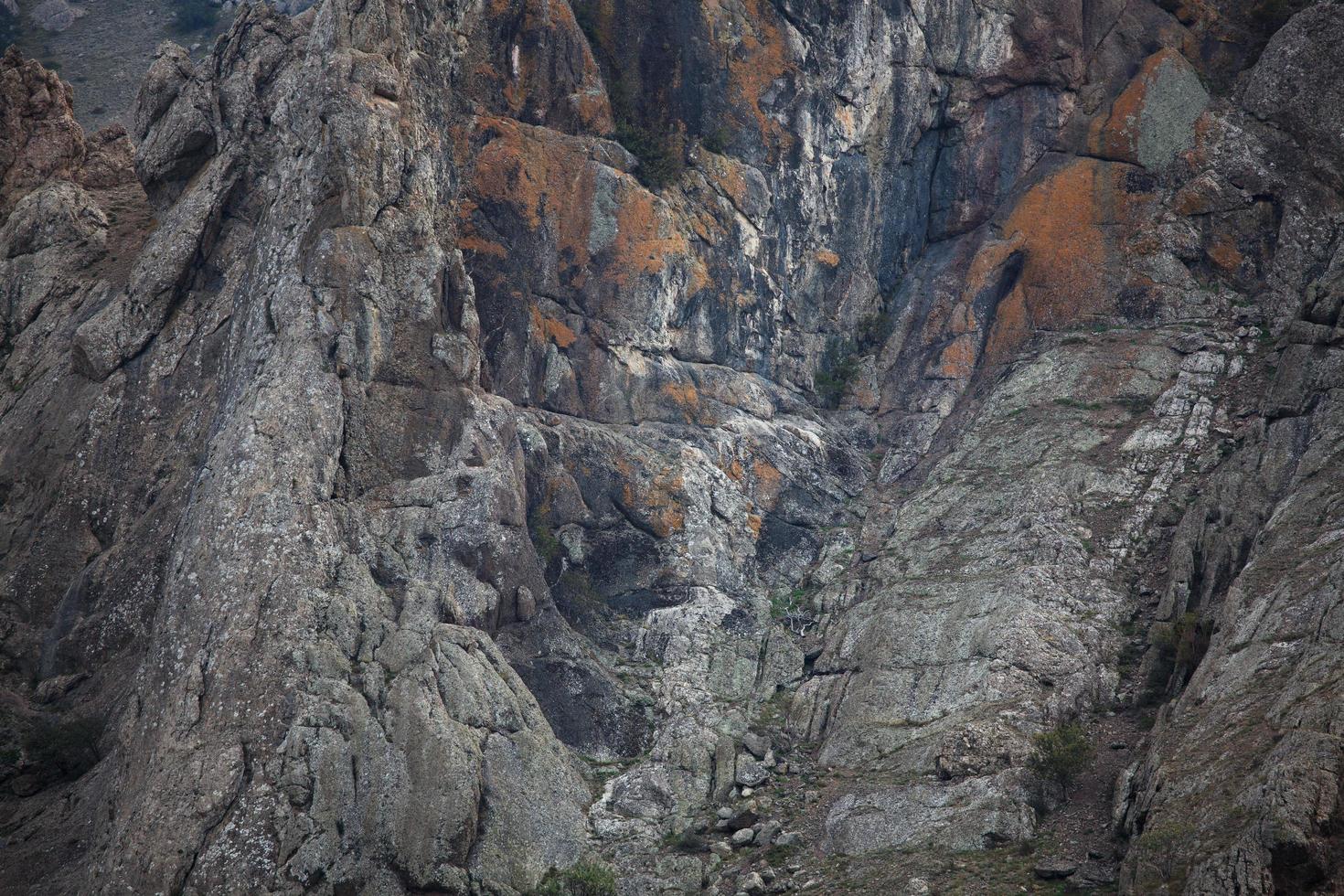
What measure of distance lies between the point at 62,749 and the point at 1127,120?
42.8 meters

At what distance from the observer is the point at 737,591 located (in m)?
40.9

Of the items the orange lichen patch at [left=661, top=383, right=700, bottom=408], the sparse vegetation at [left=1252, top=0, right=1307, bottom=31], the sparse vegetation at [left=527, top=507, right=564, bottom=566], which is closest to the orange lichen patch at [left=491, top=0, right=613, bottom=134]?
the orange lichen patch at [left=661, top=383, right=700, bottom=408]

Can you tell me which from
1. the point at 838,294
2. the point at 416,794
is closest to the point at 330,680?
the point at 416,794

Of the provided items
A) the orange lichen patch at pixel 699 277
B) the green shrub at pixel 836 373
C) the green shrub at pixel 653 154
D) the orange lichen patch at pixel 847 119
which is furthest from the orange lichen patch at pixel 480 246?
the orange lichen patch at pixel 847 119

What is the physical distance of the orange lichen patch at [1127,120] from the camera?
46.2 meters

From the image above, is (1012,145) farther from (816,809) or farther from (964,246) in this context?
(816,809)

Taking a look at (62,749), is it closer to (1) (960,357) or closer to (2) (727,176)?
(2) (727,176)

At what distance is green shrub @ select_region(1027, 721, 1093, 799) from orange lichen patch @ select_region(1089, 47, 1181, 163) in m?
25.9

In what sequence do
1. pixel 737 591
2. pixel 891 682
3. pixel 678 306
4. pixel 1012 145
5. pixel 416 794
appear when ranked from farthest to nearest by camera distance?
pixel 1012 145 < pixel 678 306 < pixel 737 591 < pixel 891 682 < pixel 416 794

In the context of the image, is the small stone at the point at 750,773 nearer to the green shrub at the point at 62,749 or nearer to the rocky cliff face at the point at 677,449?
the rocky cliff face at the point at 677,449

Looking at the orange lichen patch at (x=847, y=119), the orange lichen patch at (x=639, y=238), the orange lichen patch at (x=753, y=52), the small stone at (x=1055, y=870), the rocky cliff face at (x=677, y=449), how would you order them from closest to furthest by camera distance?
the small stone at (x=1055, y=870), the rocky cliff face at (x=677, y=449), the orange lichen patch at (x=639, y=238), the orange lichen patch at (x=753, y=52), the orange lichen patch at (x=847, y=119)

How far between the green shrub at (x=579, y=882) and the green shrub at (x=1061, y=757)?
35.9ft

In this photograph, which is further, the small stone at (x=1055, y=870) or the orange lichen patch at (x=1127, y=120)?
the orange lichen patch at (x=1127, y=120)

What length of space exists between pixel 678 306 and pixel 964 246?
41.1 ft
